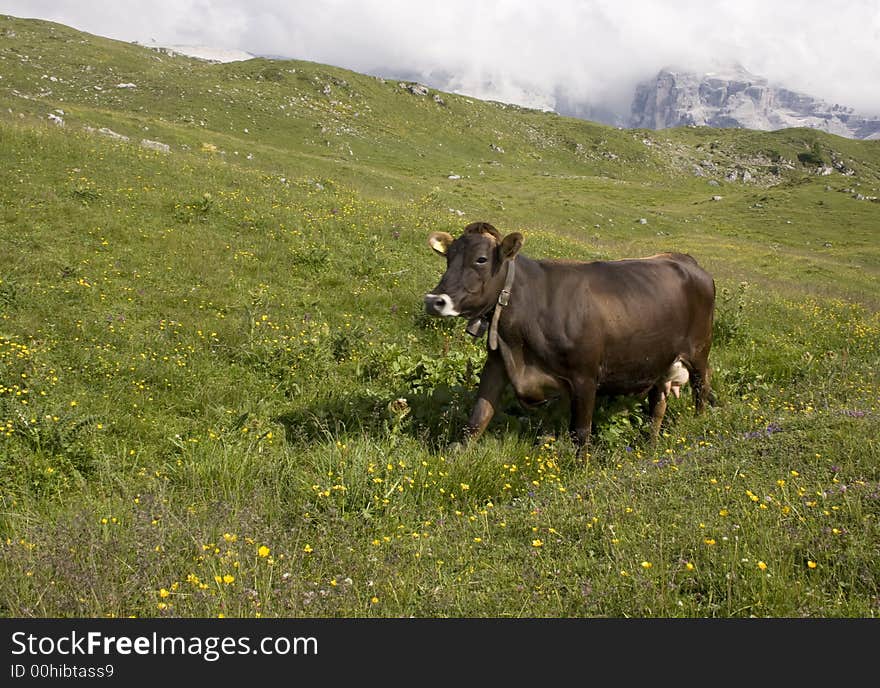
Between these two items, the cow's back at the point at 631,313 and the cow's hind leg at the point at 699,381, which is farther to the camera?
the cow's hind leg at the point at 699,381

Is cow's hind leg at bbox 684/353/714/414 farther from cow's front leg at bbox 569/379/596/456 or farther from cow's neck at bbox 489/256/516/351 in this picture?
cow's neck at bbox 489/256/516/351

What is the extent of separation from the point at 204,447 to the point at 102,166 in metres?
13.6

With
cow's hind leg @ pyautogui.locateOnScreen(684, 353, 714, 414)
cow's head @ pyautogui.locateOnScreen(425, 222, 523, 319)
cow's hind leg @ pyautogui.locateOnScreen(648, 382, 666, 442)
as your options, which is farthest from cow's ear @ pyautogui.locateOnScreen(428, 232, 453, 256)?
cow's hind leg @ pyautogui.locateOnScreen(684, 353, 714, 414)

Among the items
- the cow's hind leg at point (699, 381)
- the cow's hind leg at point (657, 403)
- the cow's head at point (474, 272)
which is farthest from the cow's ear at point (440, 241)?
the cow's hind leg at point (699, 381)

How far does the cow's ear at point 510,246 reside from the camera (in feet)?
18.3

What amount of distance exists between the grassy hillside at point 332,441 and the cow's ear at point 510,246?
197 cm

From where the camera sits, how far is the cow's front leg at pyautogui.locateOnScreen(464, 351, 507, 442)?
6.18 meters

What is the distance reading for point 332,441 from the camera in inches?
233

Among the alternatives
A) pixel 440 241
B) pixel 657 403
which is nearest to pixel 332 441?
pixel 440 241

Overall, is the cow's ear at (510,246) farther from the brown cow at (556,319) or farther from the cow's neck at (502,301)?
the cow's neck at (502,301)

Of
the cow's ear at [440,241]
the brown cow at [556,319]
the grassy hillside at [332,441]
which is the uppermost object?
the cow's ear at [440,241]

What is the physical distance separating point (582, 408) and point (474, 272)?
1.92m
